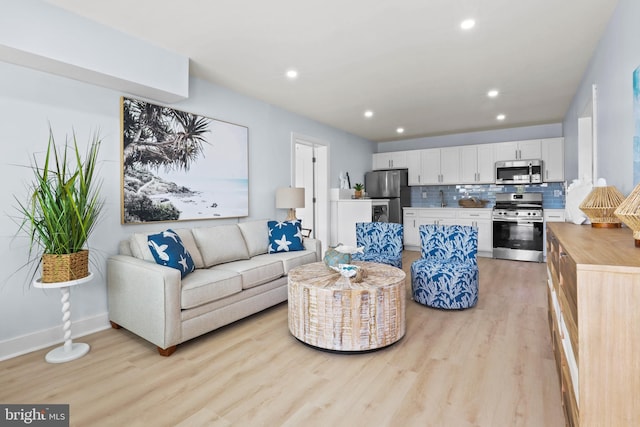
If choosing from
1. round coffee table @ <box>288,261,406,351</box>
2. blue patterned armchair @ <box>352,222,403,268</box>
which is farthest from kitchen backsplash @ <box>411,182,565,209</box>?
round coffee table @ <box>288,261,406,351</box>

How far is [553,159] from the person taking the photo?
18.6 feet

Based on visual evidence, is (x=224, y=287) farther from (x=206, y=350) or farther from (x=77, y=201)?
(x=77, y=201)

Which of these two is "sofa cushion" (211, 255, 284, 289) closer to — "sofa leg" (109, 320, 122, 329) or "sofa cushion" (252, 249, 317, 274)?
"sofa cushion" (252, 249, 317, 274)

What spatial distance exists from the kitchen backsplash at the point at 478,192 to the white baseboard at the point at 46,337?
20.2 ft

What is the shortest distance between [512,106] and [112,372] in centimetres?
569

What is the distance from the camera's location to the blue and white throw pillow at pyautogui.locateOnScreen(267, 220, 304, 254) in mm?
3988

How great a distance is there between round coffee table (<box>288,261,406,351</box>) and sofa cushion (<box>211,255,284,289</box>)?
70 centimetres

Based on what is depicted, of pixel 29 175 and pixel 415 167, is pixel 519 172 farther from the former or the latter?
pixel 29 175

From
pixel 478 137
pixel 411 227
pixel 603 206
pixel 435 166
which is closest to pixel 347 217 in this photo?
pixel 411 227

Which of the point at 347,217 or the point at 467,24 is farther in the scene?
the point at 347,217

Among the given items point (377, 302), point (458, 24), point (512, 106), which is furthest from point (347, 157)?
point (377, 302)

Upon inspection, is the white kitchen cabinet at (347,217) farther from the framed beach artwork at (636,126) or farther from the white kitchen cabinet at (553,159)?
the framed beach artwork at (636,126)

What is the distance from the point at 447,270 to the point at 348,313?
142cm

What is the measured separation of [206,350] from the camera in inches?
99.3
